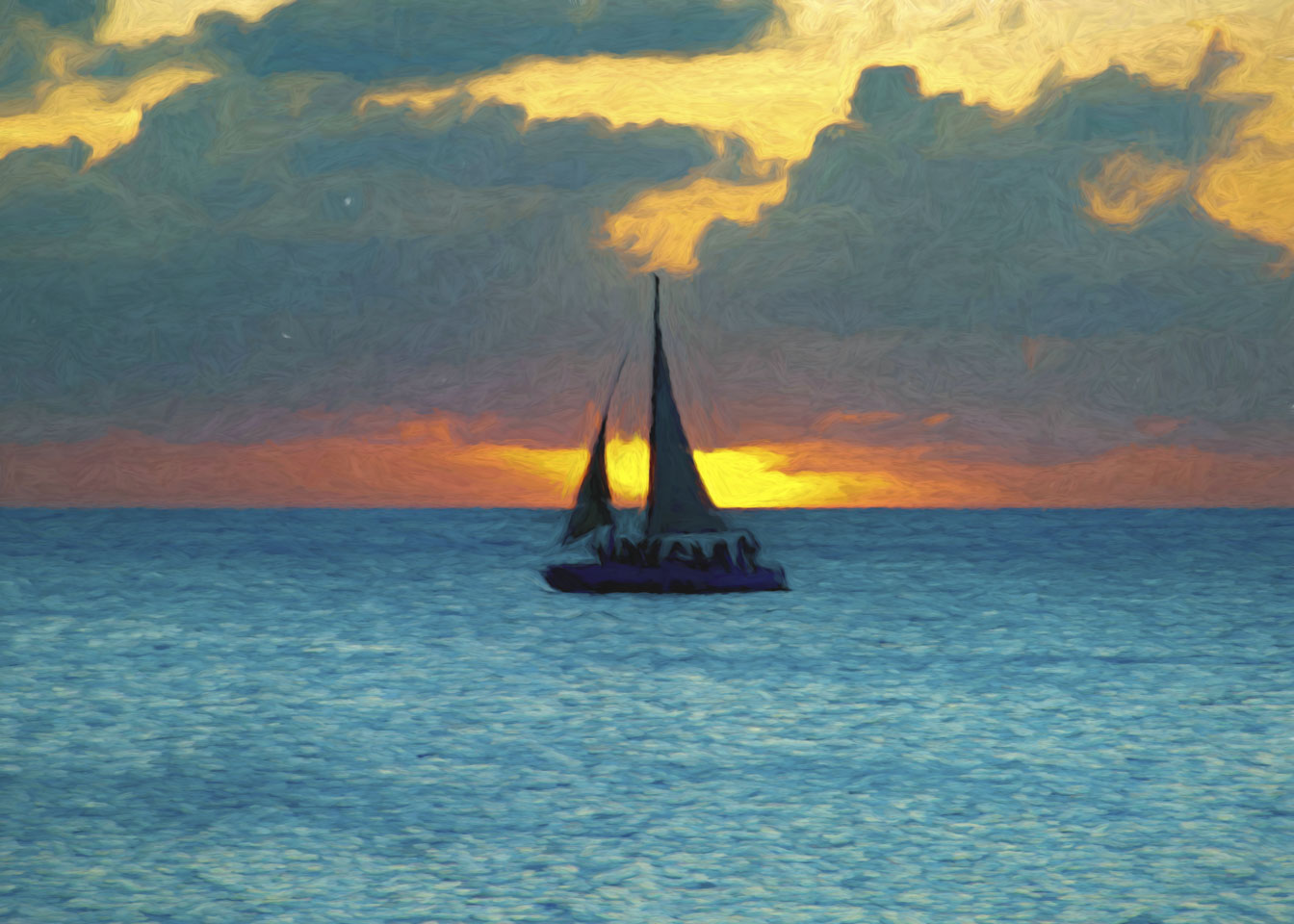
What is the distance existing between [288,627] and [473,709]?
11.6m

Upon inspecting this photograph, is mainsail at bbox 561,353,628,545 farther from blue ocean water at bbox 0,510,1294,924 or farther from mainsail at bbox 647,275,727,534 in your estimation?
blue ocean water at bbox 0,510,1294,924

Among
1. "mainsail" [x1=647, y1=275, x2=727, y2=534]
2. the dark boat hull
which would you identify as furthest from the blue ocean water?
"mainsail" [x1=647, y1=275, x2=727, y2=534]

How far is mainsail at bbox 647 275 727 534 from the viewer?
2648cm

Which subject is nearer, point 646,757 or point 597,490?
point 646,757

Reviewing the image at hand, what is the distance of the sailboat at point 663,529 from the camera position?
87.2 feet

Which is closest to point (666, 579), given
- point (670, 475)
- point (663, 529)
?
point (663, 529)

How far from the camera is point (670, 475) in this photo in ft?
87.5

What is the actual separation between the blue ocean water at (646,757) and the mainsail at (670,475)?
2.42m

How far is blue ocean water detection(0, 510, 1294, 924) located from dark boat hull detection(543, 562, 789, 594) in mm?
932

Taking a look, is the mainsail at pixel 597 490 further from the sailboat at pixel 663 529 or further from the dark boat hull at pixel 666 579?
the dark boat hull at pixel 666 579

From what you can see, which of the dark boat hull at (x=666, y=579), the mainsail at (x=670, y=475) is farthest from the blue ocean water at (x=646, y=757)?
the mainsail at (x=670, y=475)

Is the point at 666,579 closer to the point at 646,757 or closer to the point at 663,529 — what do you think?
the point at 663,529

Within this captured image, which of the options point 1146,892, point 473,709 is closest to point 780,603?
point 473,709

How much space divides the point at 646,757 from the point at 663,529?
1095 centimetres
